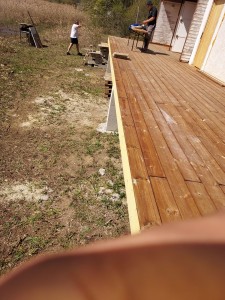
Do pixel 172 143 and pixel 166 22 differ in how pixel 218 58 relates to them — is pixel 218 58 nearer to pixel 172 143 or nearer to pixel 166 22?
pixel 172 143

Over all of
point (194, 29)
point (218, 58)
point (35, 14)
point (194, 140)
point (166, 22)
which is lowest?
point (35, 14)

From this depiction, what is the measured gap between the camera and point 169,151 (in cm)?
300

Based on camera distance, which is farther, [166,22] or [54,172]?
[166,22]

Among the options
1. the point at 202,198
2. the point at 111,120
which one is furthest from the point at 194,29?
the point at 202,198

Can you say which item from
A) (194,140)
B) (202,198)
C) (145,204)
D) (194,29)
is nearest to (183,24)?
(194,29)

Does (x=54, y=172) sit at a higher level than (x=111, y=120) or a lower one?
lower

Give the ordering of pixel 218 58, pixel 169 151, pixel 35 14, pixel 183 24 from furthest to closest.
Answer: pixel 35 14
pixel 183 24
pixel 218 58
pixel 169 151

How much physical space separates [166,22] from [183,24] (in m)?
1.37

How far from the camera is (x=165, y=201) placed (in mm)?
2150

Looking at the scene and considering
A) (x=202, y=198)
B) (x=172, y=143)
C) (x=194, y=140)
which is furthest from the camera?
(x=194, y=140)

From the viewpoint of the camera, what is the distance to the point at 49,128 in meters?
6.79

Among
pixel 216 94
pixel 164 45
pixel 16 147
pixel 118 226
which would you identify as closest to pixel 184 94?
pixel 216 94

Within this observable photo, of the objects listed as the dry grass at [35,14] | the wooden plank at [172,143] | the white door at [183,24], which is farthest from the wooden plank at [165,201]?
the dry grass at [35,14]

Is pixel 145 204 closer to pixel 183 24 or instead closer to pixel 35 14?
pixel 183 24
